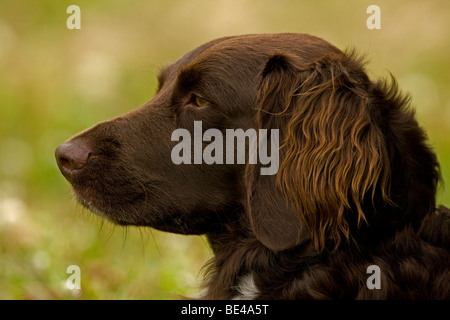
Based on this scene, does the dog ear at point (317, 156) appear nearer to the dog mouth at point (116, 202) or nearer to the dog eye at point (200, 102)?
the dog eye at point (200, 102)

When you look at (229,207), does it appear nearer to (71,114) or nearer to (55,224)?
(55,224)

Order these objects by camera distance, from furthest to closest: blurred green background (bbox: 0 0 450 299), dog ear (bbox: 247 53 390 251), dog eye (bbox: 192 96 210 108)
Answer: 1. blurred green background (bbox: 0 0 450 299)
2. dog eye (bbox: 192 96 210 108)
3. dog ear (bbox: 247 53 390 251)

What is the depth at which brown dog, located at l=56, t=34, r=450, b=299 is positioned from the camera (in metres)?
3.18

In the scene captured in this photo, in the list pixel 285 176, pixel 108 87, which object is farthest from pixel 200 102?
pixel 108 87

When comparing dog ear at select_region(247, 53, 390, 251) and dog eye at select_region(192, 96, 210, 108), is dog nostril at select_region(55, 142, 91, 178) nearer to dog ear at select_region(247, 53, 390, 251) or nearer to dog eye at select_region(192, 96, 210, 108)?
dog eye at select_region(192, 96, 210, 108)

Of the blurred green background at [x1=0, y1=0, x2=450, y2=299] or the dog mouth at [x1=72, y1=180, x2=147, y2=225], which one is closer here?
the dog mouth at [x1=72, y1=180, x2=147, y2=225]

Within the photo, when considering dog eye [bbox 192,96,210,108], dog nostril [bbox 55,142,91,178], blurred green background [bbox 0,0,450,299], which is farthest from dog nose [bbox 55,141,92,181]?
blurred green background [bbox 0,0,450,299]

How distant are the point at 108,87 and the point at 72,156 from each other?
531cm

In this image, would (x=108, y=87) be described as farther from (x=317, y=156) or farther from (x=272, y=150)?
(x=317, y=156)

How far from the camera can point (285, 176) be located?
3.27 metres

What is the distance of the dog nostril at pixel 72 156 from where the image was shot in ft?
11.9

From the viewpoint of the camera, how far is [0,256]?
502cm
